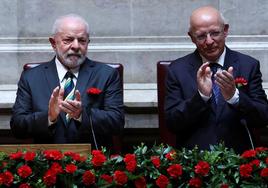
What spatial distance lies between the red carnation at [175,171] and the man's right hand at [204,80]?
874 millimetres

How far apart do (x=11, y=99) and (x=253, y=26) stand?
1.90 m

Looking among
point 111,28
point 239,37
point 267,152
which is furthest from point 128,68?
point 267,152

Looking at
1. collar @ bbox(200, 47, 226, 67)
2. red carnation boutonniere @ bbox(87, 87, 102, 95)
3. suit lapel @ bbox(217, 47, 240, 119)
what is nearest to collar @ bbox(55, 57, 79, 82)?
red carnation boutonniere @ bbox(87, 87, 102, 95)

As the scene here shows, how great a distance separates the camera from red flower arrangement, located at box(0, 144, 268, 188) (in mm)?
3742

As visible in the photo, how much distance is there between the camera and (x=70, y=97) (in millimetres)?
4809

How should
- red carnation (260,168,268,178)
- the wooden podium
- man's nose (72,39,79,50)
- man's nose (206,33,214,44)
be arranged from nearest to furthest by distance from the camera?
1. red carnation (260,168,268,178)
2. the wooden podium
3. man's nose (206,33,214,44)
4. man's nose (72,39,79,50)

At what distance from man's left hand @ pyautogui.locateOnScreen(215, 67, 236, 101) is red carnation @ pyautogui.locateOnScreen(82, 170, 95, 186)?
1064 mm

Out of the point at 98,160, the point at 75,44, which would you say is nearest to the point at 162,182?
the point at 98,160

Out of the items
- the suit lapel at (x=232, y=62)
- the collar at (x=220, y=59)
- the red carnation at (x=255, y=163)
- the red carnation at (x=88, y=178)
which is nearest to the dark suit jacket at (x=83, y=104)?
the collar at (x=220, y=59)

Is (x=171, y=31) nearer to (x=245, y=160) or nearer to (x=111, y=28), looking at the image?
(x=111, y=28)

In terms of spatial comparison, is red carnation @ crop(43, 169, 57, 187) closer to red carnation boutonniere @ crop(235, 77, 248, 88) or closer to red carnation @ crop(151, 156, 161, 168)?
red carnation @ crop(151, 156, 161, 168)

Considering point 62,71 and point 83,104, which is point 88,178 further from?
point 62,71

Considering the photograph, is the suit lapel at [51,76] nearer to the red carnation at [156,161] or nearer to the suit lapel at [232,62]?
the suit lapel at [232,62]

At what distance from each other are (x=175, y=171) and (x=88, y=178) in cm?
40
